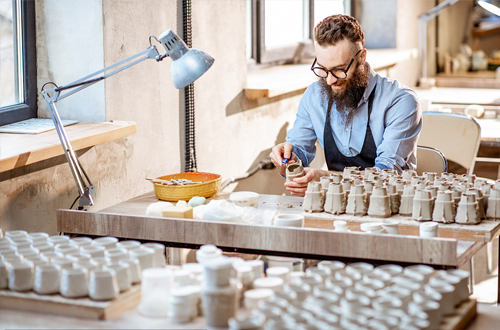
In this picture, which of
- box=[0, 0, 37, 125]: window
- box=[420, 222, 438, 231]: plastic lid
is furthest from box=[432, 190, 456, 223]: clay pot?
box=[0, 0, 37, 125]: window

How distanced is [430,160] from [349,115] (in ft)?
1.61

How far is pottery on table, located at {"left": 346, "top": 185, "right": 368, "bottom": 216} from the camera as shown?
7.29 feet

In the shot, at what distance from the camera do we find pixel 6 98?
2682 millimetres

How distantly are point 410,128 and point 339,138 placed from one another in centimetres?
35

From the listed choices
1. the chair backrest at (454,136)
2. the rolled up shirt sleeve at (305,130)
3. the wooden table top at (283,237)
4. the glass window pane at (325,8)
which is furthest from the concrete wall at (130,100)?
the glass window pane at (325,8)

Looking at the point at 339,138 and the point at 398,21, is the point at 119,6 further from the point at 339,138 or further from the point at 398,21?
the point at 398,21

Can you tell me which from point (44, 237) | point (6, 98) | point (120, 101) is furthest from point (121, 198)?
point (44, 237)

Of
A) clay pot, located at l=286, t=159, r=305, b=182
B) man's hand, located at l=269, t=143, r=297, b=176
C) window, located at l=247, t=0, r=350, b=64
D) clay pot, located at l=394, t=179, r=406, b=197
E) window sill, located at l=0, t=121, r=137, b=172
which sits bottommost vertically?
clay pot, located at l=394, t=179, r=406, b=197

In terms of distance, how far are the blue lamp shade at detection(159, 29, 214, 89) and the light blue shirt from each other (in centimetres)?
106

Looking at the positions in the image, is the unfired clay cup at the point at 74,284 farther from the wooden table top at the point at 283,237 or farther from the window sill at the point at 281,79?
the window sill at the point at 281,79

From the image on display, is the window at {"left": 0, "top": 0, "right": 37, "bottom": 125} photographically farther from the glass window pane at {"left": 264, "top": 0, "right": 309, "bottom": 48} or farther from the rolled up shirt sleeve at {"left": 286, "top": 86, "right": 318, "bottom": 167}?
the glass window pane at {"left": 264, "top": 0, "right": 309, "bottom": 48}

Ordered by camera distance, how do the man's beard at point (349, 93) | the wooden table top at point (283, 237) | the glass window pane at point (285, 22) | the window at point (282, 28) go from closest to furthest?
1. the wooden table top at point (283, 237)
2. the man's beard at point (349, 93)
3. the window at point (282, 28)
4. the glass window pane at point (285, 22)

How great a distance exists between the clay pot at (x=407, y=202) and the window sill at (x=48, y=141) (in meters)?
1.19

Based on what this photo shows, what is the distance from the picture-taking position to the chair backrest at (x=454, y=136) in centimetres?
378
